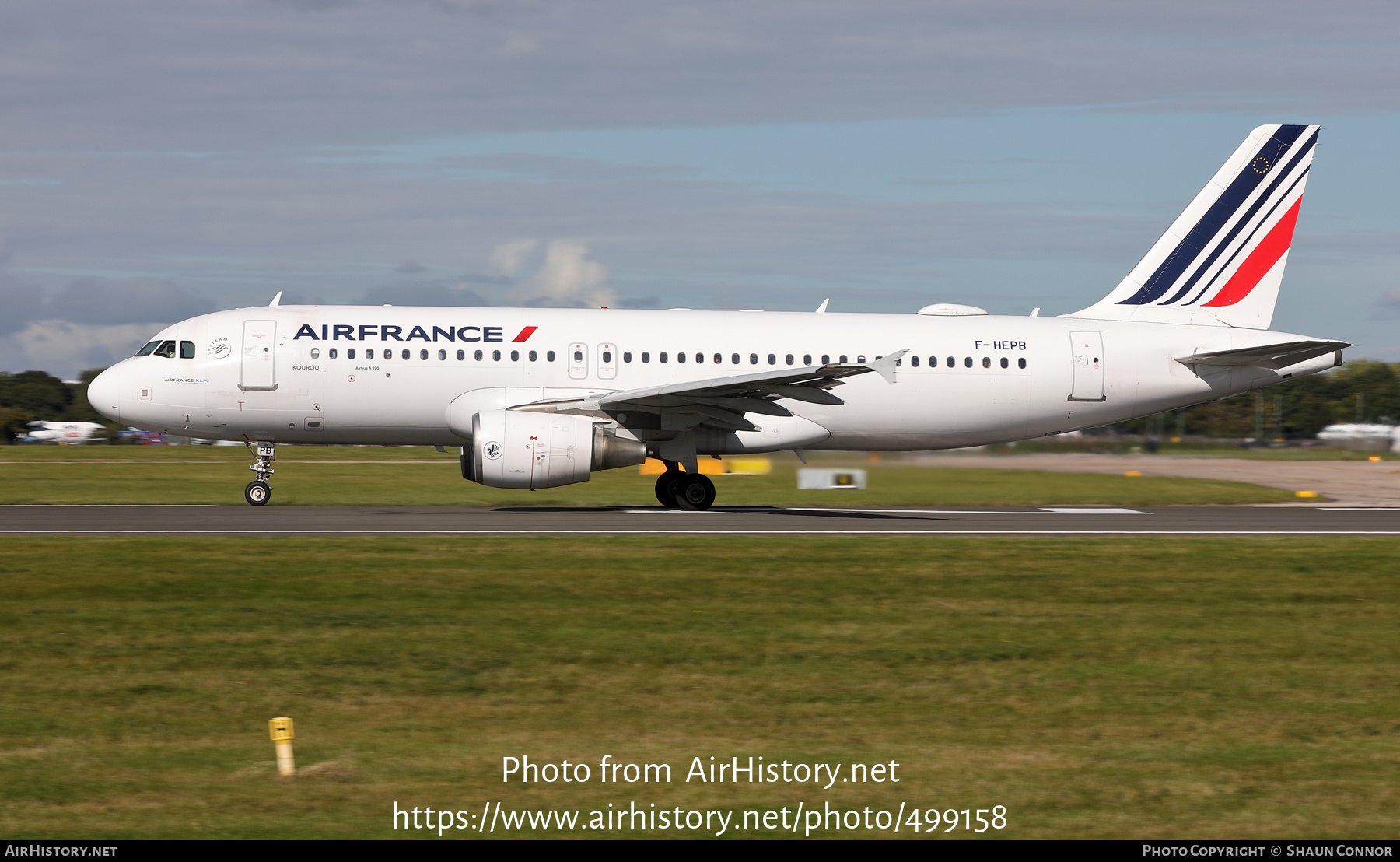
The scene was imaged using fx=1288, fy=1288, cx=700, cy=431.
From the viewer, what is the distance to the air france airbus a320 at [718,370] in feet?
82.7

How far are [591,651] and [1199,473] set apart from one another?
33.6 m

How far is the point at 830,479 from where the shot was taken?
30266 millimetres

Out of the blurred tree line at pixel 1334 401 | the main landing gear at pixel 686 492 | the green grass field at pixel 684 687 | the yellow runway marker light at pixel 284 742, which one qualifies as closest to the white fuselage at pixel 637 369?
the main landing gear at pixel 686 492

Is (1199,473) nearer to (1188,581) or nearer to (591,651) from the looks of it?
(1188,581)

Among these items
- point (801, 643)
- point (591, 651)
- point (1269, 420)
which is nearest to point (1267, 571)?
point (801, 643)

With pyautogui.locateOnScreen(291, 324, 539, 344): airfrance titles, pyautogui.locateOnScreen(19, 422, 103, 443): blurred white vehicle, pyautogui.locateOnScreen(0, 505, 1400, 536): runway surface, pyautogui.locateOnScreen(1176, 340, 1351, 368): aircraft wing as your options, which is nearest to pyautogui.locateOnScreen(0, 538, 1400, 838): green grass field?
pyautogui.locateOnScreen(0, 505, 1400, 536): runway surface

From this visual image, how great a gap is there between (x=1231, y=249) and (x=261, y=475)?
72.4 ft

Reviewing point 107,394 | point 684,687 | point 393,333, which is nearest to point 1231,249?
point 393,333

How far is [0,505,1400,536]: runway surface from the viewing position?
2092 centimetres

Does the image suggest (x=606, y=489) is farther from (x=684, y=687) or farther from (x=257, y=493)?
(x=684, y=687)

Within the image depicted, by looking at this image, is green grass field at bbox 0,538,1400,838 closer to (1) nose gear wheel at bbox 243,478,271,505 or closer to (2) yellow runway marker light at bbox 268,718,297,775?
(2) yellow runway marker light at bbox 268,718,297,775

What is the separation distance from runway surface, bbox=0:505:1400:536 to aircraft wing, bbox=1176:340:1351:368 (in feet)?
10.7

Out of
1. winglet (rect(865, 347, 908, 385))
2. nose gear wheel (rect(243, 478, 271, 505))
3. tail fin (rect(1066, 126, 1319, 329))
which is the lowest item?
nose gear wheel (rect(243, 478, 271, 505))

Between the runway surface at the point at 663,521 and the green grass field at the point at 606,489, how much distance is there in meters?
1.54
